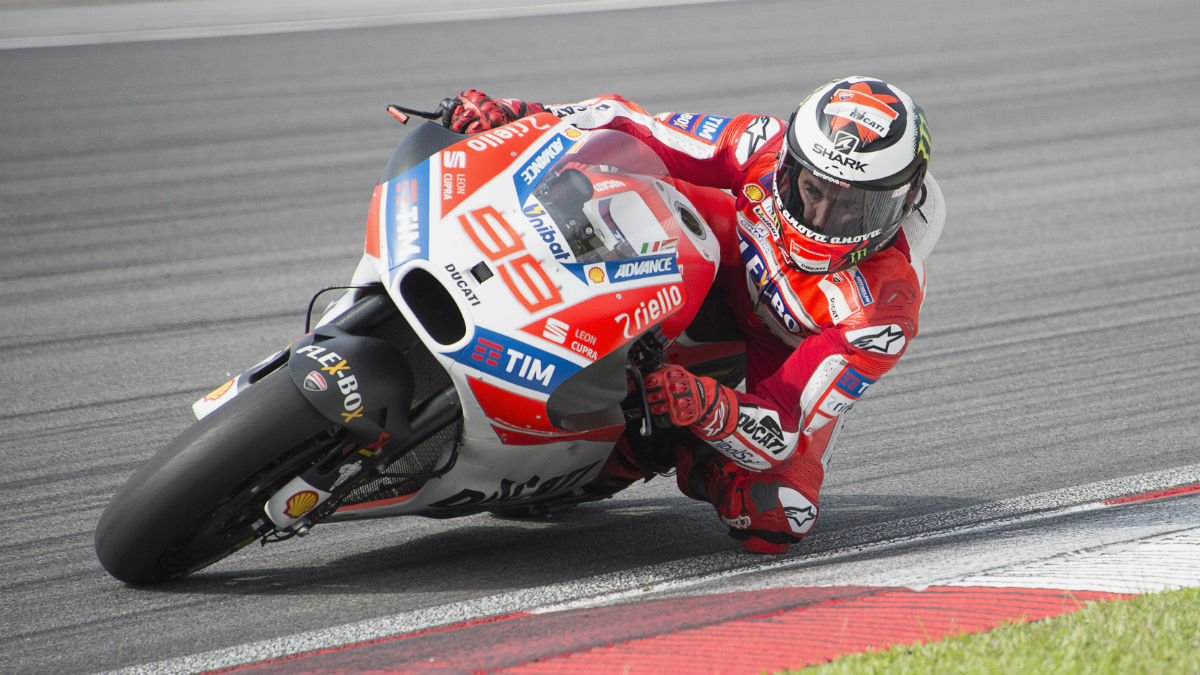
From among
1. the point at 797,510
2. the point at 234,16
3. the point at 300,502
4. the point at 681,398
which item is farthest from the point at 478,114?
the point at 234,16

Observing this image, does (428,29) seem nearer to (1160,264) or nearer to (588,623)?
(1160,264)

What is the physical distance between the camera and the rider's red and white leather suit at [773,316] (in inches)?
146

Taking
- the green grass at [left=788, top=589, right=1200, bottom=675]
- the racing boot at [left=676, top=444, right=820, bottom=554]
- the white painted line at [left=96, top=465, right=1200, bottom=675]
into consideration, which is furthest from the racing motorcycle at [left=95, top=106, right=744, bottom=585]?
the green grass at [left=788, top=589, right=1200, bottom=675]

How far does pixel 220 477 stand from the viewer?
9.80 feet

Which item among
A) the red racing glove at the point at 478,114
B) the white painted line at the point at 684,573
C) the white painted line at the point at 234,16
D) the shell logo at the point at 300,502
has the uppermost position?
the red racing glove at the point at 478,114

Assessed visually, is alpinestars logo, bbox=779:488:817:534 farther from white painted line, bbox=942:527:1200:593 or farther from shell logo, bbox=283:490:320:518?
shell logo, bbox=283:490:320:518

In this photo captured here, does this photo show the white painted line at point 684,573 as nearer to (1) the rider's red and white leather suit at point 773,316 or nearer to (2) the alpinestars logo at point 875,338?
(1) the rider's red and white leather suit at point 773,316

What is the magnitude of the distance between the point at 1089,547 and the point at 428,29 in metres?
13.8

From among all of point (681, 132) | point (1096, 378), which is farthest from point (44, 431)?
point (1096, 378)

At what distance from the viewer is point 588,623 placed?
311 centimetres

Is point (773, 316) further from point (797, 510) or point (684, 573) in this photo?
point (684, 573)

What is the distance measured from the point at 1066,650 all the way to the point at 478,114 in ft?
7.66

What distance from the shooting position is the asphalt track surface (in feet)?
12.6

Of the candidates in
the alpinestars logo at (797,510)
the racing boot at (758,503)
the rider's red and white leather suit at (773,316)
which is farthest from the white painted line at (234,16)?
the alpinestars logo at (797,510)
